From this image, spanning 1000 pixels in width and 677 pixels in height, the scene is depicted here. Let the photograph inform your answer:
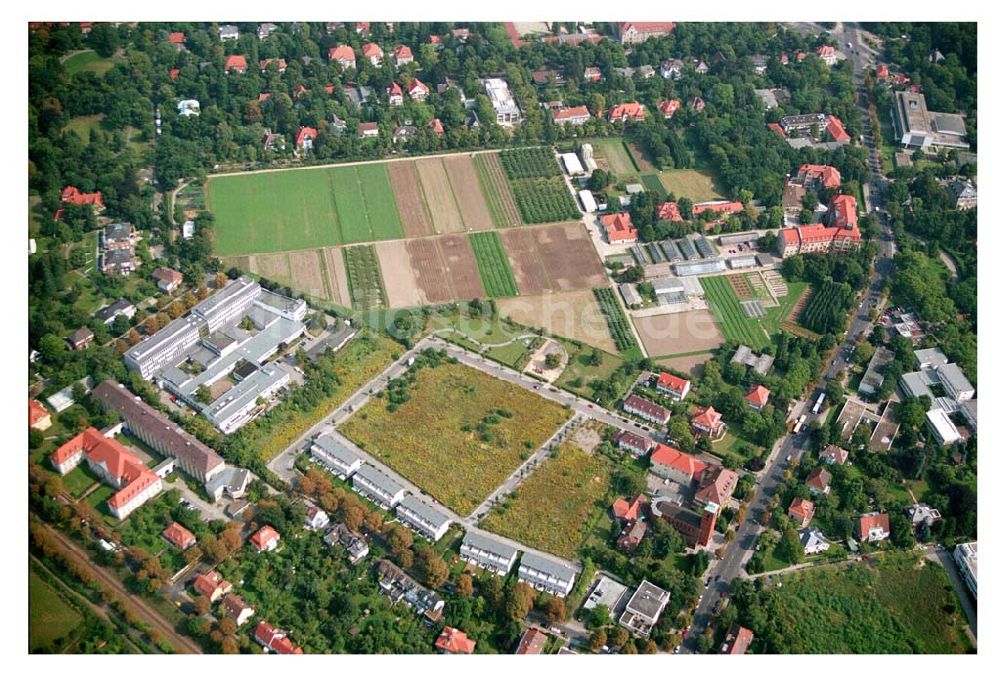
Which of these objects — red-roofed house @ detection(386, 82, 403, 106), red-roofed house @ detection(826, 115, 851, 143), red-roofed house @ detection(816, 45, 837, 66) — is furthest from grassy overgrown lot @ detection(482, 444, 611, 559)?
red-roofed house @ detection(816, 45, 837, 66)

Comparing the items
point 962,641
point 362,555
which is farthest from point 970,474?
point 362,555

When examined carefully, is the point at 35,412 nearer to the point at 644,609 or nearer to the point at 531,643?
the point at 531,643

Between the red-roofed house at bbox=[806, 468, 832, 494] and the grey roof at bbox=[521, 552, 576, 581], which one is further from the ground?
the grey roof at bbox=[521, 552, 576, 581]

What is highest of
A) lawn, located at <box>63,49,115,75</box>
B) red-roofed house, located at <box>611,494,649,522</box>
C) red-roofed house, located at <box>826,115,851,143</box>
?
lawn, located at <box>63,49,115,75</box>

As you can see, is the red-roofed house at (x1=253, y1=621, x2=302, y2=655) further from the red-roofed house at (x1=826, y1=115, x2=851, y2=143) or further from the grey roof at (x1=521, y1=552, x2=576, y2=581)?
the red-roofed house at (x1=826, y1=115, x2=851, y2=143)

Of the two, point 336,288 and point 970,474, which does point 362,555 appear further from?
point 970,474

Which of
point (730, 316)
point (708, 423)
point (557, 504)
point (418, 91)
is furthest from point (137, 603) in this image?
point (418, 91)

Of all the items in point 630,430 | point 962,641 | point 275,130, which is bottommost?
point 962,641

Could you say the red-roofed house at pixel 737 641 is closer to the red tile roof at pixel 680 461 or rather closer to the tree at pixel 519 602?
the tree at pixel 519 602
